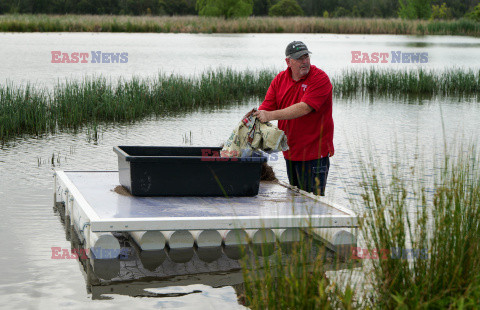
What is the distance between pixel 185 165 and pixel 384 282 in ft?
6.95

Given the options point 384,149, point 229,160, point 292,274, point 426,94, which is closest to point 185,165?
point 229,160

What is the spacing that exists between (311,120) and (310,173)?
41cm

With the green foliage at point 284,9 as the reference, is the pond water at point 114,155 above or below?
below

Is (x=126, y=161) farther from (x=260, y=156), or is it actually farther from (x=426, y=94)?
(x=426, y=94)

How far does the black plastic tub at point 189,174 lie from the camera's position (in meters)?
4.97

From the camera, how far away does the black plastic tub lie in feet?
16.3

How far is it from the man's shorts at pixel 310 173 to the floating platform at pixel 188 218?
9 centimetres

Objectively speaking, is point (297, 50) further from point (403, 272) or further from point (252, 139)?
point (403, 272)

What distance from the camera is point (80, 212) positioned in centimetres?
489

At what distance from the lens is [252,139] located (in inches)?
202
